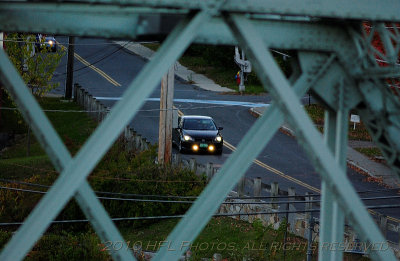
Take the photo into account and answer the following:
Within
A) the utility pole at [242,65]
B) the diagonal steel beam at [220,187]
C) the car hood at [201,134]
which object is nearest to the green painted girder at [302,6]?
the diagonal steel beam at [220,187]

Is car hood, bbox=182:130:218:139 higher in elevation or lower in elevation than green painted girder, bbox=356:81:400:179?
higher

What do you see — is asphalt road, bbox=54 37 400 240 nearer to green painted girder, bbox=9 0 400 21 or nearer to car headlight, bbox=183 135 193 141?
car headlight, bbox=183 135 193 141

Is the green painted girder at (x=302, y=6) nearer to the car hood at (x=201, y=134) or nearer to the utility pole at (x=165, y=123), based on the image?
the utility pole at (x=165, y=123)

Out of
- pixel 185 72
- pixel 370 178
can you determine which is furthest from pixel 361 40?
pixel 185 72

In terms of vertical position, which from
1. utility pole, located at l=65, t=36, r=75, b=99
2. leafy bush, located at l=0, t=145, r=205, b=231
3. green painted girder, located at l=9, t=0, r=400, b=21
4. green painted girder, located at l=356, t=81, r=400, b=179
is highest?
utility pole, located at l=65, t=36, r=75, b=99

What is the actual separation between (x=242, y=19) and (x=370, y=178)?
21.3 metres

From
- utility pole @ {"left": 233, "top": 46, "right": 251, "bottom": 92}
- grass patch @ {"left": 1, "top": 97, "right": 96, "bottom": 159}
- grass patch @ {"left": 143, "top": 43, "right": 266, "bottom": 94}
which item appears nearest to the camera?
grass patch @ {"left": 1, "top": 97, "right": 96, "bottom": 159}

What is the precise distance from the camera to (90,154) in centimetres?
292

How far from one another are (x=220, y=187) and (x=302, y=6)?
0.95 metres

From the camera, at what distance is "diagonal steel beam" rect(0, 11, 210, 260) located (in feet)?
9.29

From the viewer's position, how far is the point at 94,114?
3059cm

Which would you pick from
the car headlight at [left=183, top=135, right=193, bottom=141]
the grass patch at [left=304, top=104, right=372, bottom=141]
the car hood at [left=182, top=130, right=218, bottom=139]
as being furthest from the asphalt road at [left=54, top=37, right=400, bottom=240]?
the grass patch at [left=304, top=104, right=372, bottom=141]

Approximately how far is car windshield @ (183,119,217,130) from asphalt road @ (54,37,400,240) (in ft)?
3.44

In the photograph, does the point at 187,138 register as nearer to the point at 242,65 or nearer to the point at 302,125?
the point at 242,65
